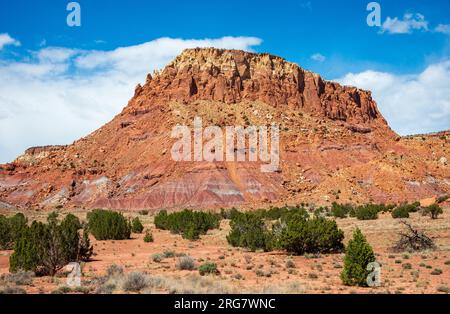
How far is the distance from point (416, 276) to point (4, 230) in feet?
85.9

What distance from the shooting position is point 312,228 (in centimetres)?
2866

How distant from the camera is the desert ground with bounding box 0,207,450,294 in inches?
620

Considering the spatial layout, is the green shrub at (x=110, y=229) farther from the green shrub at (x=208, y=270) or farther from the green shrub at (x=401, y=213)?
the green shrub at (x=401, y=213)

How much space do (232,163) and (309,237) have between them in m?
56.4

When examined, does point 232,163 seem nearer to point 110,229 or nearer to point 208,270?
point 110,229

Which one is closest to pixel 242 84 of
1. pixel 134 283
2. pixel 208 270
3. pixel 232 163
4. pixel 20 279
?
pixel 232 163

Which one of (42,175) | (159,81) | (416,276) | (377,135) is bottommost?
(416,276)

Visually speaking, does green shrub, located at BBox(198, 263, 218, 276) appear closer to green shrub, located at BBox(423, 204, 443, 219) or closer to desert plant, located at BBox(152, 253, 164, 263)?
desert plant, located at BBox(152, 253, 164, 263)

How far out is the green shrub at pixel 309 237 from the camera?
28.4 metres

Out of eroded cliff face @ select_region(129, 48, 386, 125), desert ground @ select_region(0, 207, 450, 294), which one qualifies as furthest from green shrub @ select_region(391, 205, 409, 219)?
eroded cliff face @ select_region(129, 48, 386, 125)

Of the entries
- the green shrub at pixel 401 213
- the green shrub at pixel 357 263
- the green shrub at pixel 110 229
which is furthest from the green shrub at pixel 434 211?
the green shrub at pixel 357 263
